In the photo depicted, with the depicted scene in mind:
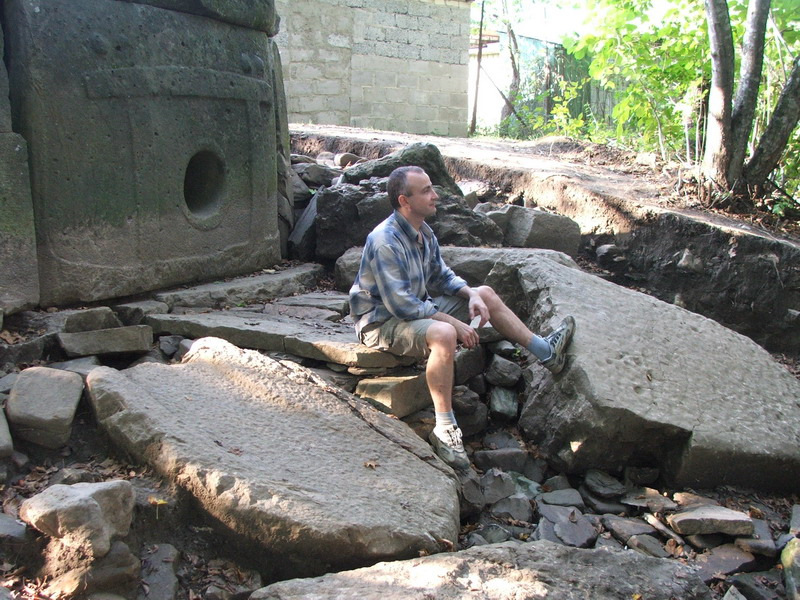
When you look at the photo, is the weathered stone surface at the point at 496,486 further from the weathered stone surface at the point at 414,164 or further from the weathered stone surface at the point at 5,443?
the weathered stone surface at the point at 414,164

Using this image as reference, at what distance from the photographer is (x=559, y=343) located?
383 centimetres

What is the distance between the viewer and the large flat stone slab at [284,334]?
3799 mm

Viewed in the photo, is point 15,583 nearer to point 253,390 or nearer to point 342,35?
point 253,390

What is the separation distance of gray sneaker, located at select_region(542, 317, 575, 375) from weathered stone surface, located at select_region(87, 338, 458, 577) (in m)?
0.90

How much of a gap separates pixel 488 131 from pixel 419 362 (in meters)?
11.6

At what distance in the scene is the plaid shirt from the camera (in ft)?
11.7

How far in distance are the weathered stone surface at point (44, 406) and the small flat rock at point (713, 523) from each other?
272 centimetres

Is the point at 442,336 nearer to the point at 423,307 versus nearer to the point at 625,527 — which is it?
the point at 423,307

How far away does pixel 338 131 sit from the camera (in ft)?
29.7

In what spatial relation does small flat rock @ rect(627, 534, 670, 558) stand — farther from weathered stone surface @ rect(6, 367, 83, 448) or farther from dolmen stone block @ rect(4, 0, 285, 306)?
dolmen stone block @ rect(4, 0, 285, 306)

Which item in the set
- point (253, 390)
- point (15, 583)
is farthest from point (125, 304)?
point (15, 583)

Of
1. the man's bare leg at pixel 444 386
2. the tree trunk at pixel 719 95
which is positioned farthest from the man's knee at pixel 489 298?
the tree trunk at pixel 719 95

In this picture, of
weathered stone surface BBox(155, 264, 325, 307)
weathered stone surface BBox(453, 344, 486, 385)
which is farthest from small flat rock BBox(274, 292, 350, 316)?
weathered stone surface BBox(453, 344, 486, 385)

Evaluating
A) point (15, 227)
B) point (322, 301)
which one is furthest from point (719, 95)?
point (15, 227)
